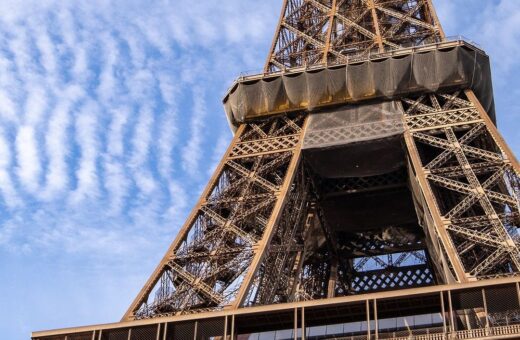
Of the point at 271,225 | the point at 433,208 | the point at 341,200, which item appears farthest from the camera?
the point at 341,200

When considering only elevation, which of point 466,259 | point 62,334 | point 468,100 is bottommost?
point 62,334

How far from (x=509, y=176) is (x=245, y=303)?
393 inches

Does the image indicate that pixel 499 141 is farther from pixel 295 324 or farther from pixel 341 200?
pixel 295 324

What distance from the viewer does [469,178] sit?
32.8 m

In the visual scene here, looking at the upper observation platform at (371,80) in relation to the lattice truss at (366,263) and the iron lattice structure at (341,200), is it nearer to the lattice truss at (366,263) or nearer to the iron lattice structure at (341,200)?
the iron lattice structure at (341,200)

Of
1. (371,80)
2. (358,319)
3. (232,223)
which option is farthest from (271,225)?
(371,80)

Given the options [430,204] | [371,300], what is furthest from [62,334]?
[430,204]

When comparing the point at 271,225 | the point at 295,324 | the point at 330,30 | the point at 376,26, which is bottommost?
the point at 295,324

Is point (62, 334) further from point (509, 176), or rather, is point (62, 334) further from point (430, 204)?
point (509, 176)

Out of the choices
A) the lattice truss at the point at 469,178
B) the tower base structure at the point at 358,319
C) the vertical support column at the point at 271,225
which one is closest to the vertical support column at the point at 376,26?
the lattice truss at the point at 469,178

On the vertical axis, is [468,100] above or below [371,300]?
above

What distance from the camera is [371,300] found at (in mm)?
26922

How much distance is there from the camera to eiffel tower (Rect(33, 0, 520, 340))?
2781 centimetres

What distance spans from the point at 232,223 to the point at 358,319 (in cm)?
696
